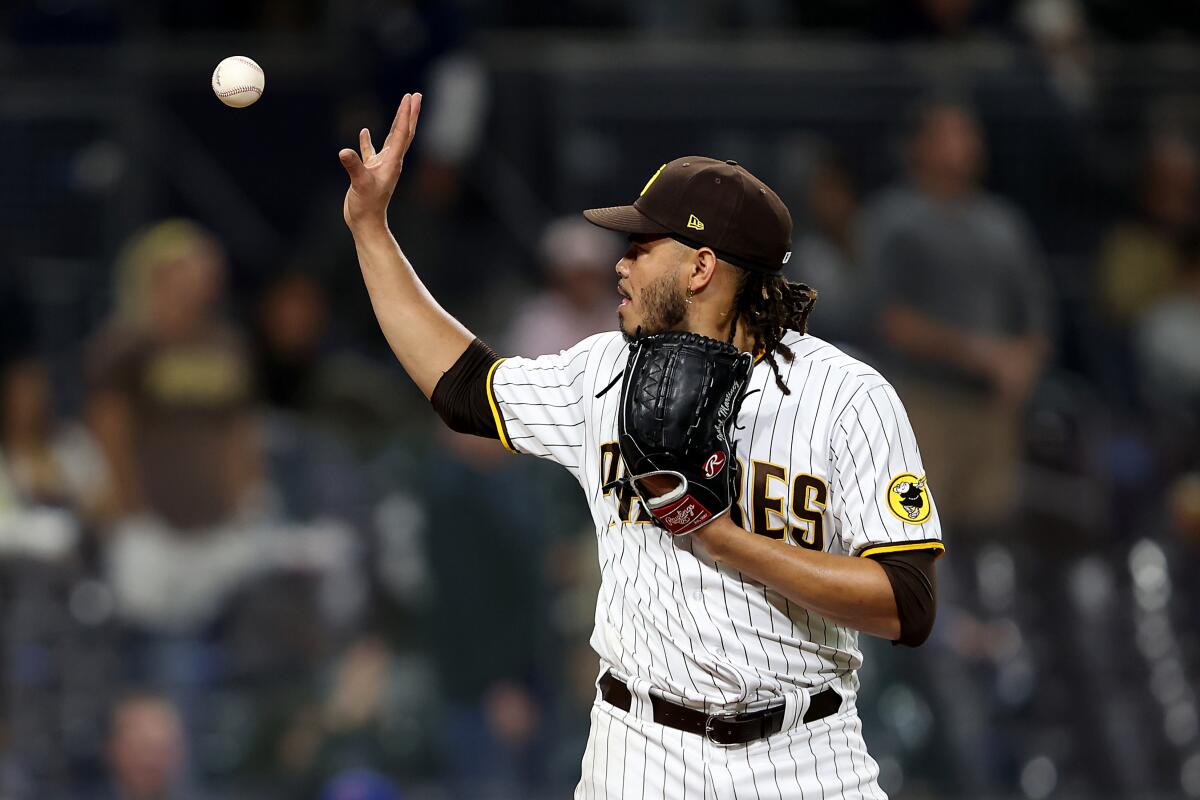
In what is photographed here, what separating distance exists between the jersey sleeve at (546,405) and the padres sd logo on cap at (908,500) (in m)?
0.73

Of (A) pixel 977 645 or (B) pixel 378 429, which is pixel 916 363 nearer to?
(A) pixel 977 645

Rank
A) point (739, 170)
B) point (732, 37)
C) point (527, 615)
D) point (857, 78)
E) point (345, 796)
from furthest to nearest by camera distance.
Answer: point (732, 37), point (857, 78), point (527, 615), point (345, 796), point (739, 170)

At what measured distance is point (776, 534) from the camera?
348 cm

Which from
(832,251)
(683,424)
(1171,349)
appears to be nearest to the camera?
(683,424)

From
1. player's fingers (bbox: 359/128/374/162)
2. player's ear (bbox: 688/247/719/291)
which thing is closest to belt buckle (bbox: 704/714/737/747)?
player's ear (bbox: 688/247/719/291)

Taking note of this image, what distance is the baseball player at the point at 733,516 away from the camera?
10.7 feet

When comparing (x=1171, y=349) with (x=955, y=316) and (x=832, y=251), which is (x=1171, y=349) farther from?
(x=832, y=251)

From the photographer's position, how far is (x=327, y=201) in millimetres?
7848

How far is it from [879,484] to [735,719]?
0.58 meters

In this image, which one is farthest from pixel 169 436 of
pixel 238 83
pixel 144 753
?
pixel 238 83

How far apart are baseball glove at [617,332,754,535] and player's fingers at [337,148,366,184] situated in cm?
86

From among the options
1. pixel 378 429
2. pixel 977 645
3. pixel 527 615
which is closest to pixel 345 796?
pixel 527 615

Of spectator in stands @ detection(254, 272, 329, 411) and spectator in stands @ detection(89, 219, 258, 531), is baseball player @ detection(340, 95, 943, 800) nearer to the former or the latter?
spectator in stands @ detection(89, 219, 258, 531)

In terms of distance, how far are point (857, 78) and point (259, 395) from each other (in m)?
3.08
